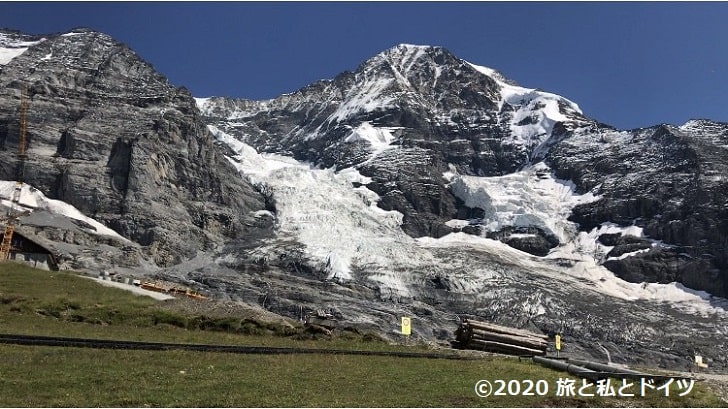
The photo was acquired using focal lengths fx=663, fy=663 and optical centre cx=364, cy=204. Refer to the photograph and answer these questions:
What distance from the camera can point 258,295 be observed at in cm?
16812

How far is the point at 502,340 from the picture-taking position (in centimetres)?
4534

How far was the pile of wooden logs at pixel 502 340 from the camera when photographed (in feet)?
147

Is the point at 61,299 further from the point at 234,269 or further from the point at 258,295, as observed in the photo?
the point at 234,269

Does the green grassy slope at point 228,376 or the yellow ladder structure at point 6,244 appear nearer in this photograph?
the green grassy slope at point 228,376

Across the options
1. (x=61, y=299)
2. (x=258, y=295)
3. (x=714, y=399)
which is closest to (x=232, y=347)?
(x=61, y=299)

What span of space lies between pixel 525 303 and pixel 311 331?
501 feet

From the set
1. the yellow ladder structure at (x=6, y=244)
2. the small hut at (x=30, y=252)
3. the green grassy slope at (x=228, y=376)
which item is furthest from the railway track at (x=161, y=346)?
the yellow ladder structure at (x=6, y=244)

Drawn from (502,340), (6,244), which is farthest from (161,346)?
(6,244)

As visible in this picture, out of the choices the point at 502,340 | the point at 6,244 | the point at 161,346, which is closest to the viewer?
the point at 161,346

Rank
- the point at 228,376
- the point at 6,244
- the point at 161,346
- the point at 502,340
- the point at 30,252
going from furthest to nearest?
1. the point at 30,252
2. the point at 6,244
3. the point at 502,340
4. the point at 161,346
5. the point at 228,376

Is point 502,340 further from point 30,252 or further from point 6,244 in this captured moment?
point 6,244

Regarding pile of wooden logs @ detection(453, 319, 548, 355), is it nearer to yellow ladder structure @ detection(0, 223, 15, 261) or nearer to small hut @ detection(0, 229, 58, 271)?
small hut @ detection(0, 229, 58, 271)

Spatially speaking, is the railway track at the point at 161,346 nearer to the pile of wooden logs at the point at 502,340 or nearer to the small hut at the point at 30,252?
the pile of wooden logs at the point at 502,340

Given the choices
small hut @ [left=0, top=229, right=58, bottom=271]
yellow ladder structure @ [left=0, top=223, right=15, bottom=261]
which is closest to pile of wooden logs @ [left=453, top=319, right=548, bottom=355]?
small hut @ [left=0, top=229, right=58, bottom=271]
